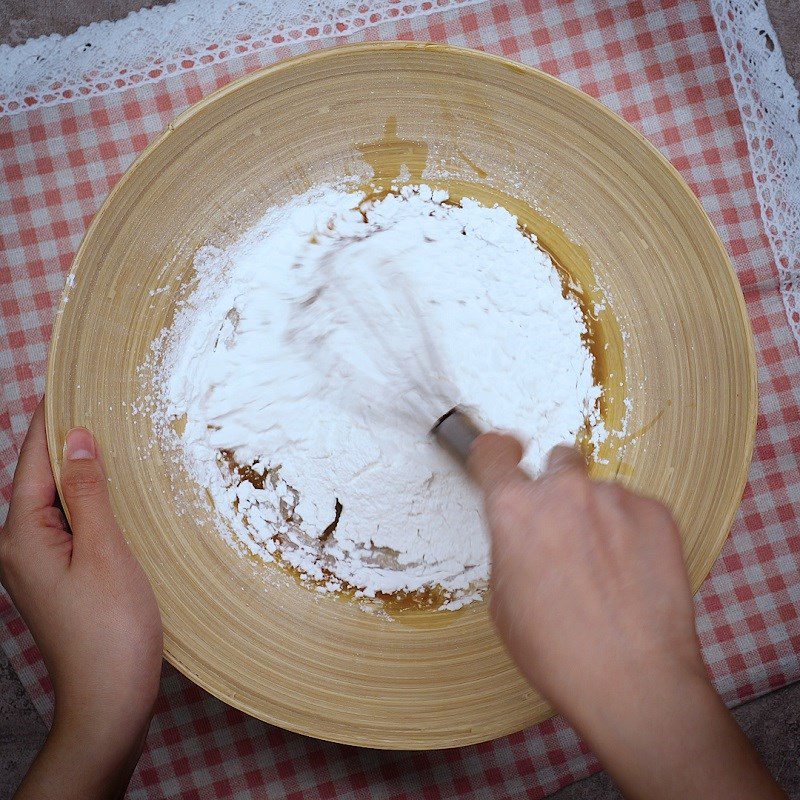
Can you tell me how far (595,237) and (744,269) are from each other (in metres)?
0.29

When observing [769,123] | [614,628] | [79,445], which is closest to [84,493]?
[79,445]

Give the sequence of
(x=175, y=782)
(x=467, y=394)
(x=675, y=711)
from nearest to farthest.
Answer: (x=675, y=711), (x=467, y=394), (x=175, y=782)

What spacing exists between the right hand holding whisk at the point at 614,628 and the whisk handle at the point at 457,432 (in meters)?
0.08

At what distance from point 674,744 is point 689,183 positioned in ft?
2.42

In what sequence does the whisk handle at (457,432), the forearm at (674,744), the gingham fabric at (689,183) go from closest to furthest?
the forearm at (674,744) < the whisk handle at (457,432) < the gingham fabric at (689,183)

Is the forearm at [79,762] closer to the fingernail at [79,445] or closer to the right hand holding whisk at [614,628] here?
the fingernail at [79,445]

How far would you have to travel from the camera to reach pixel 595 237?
0.87 metres

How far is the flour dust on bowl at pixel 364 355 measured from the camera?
827 millimetres

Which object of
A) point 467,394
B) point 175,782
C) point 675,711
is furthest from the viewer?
point 175,782

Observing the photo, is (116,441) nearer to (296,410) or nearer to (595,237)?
(296,410)

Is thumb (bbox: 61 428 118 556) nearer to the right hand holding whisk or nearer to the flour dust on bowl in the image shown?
the flour dust on bowl

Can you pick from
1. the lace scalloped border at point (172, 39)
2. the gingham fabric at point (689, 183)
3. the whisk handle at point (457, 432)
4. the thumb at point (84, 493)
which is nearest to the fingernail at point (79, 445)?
the thumb at point (84, 493)

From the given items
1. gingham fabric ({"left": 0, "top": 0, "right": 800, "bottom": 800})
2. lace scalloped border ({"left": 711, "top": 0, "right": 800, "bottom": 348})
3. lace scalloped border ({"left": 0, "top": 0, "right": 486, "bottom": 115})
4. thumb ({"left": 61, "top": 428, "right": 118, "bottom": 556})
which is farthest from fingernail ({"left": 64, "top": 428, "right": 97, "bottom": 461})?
lace scalloped border ({"left": 711, "top": 0, "right": 800, "bottom": 348})

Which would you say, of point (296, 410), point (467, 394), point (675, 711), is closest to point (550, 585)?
point (675, 711)
